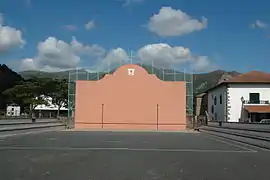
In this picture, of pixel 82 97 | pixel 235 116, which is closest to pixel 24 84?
pixel 82 97

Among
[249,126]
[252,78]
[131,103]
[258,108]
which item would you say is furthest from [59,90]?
[249,126]

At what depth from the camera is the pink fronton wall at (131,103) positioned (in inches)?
1902

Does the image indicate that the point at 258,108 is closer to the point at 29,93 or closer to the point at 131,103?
the point at 131,103

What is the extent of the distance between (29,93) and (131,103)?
29290 millimetres

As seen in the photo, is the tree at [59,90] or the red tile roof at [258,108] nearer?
the red tile roof at [258,108]

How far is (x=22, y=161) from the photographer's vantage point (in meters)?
11.7

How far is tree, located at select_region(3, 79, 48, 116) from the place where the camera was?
69875mm

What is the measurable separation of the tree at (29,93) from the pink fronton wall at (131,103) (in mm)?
23212

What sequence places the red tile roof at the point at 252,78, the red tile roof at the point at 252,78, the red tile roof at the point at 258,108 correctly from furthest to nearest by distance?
1. the red tile roof at the point at 252,78
2. the red tile roof at the point at 252,78
3. the red tile roof at the point at 258,108

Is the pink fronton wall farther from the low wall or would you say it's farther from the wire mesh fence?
the low wall

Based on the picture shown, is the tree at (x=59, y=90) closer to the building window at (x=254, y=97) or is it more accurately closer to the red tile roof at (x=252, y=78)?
the red tile roof at (x=252, y=78)

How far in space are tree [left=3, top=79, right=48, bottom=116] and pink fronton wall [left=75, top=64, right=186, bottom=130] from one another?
23.2m

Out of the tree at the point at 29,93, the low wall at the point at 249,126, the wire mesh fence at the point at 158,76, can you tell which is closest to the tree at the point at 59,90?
the tree at the point at 29,93

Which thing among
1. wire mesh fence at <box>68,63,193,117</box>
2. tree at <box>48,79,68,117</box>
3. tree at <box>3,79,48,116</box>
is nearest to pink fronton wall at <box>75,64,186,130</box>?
wire mesh fence at <box>68,63,193,117</box>
